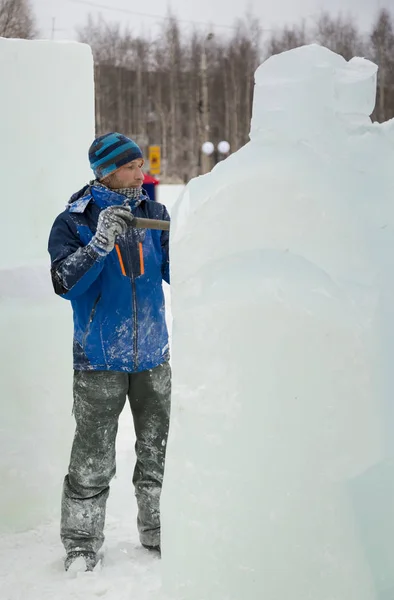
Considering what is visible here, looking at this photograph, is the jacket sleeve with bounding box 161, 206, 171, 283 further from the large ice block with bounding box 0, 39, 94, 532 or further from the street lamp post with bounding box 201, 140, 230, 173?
the street lamp post with bounding box 201, 140, 230, 173

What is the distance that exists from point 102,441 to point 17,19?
50.4 ft

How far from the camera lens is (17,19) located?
1653 centimetres

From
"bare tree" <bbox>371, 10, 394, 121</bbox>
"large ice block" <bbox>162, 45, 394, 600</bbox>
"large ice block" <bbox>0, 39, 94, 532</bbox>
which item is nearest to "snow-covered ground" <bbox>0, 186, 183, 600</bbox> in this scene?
"large ice block" <bbox>0, 39, 94, 532</bbox>

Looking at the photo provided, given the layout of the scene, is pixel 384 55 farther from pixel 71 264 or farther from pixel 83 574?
pixel 83 574

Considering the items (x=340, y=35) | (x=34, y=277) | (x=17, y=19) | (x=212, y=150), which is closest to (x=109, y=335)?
(x=34, y=277)

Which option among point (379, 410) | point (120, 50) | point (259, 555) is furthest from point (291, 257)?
point (120, 50)

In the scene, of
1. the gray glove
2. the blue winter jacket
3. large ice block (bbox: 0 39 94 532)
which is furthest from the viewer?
large ice block (bbox: 0 39 94 532)

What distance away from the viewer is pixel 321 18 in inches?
955

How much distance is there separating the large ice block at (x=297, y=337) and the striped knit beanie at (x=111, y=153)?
1056 millimetres

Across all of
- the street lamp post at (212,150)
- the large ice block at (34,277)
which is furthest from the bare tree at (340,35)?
the large ice block at (34,277)

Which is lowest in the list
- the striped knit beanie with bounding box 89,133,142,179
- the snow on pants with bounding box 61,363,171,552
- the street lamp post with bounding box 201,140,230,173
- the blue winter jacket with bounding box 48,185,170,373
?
the street lamp post with bounding box 201,140,230,173

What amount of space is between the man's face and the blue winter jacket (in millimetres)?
53

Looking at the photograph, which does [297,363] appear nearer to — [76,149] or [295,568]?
[295,568]

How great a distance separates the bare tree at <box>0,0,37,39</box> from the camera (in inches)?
631
